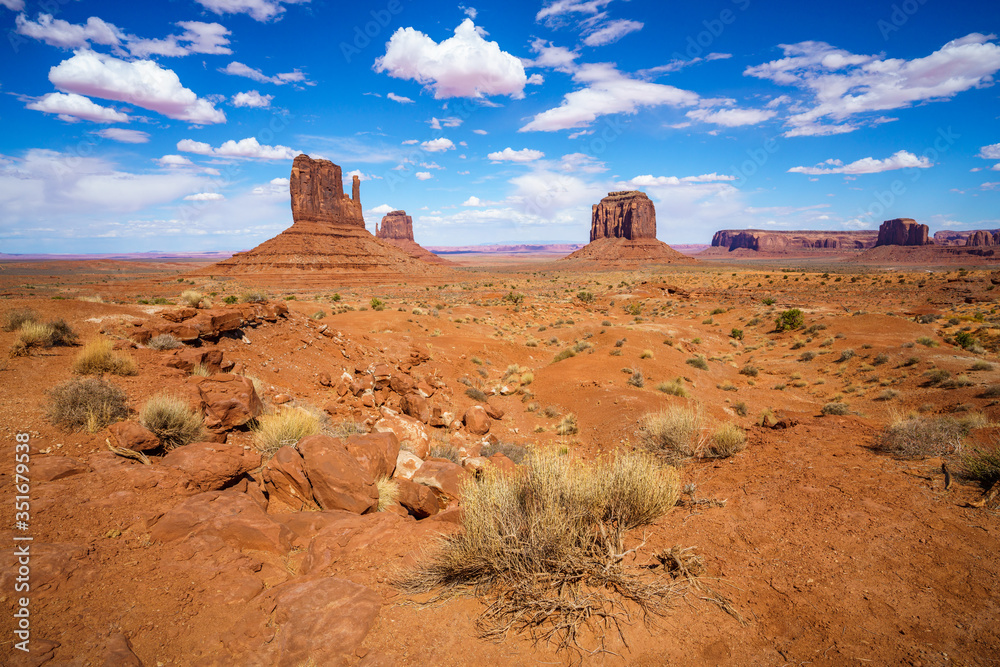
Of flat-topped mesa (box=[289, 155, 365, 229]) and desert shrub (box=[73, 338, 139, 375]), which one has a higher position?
flat-topped mesa (box=[289, 155, 365, 229])

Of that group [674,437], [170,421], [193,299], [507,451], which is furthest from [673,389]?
[193,299]

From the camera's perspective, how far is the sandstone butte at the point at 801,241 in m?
168

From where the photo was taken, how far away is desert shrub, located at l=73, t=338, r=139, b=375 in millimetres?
6980

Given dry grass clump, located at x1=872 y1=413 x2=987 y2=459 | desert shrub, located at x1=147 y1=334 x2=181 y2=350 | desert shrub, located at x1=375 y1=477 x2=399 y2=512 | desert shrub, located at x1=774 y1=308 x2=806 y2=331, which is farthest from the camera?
desert shrub, located at x1=774 y1=308 x2=806 y2=331

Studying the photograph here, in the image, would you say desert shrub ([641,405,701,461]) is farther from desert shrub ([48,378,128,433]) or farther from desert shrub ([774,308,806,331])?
desert shrub ([774,308,806,331])

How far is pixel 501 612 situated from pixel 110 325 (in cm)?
1091

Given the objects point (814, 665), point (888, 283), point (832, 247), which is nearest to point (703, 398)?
point (814, 665)

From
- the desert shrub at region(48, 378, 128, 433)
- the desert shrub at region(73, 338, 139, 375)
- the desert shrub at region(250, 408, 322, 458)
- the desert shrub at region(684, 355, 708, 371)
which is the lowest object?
the desert shrub at region(684, 355, 708, 371)

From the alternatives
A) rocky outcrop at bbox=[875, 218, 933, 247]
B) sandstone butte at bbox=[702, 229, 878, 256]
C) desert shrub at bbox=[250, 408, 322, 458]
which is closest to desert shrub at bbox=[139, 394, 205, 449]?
desert shrub at bbox=[250, 408, 322, 458]

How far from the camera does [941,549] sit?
11.4 ft

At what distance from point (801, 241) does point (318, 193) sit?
192 m

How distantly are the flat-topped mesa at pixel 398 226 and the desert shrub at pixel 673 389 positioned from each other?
161 m

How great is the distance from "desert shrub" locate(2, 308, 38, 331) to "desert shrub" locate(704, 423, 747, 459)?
41.7ft

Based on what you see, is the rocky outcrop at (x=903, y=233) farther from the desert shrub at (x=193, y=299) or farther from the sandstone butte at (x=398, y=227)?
the desert shrub at (x=193, y=299)
